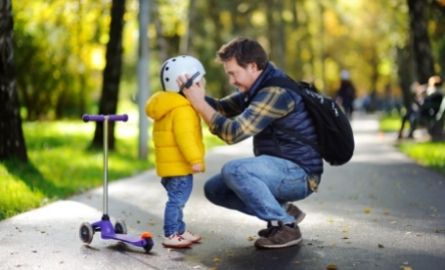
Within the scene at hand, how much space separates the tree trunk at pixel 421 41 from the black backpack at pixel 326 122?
14062 mm

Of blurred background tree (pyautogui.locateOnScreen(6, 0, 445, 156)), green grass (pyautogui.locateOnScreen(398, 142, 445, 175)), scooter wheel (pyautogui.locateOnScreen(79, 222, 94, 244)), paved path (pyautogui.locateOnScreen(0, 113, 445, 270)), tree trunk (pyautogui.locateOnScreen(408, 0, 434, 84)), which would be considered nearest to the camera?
paved path (pyautogui.locateOnScreen(0, 113, 445, 270))

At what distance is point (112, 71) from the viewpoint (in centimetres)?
1706

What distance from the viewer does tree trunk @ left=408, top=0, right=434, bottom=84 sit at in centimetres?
1998

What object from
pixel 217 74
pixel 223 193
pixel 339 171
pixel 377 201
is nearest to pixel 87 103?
pixel 217 74

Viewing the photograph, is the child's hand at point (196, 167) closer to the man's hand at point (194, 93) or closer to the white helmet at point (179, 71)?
the man's hand at point (194, 93)

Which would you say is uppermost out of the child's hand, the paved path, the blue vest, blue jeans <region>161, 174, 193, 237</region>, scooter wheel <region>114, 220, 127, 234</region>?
the blue vest

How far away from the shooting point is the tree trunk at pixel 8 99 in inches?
447

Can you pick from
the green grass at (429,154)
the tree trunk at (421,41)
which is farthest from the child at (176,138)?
the tree trunk at (421,41)

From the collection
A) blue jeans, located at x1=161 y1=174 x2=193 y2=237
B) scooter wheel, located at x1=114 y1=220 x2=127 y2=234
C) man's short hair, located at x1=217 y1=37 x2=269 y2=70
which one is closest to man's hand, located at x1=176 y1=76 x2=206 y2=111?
man's short hair, located at x1=217 y1=37 x2=269 y2=70

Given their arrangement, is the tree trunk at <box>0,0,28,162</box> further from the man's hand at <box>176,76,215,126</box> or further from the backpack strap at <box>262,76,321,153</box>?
the backpack strap at <box>262,76,321,153</box>

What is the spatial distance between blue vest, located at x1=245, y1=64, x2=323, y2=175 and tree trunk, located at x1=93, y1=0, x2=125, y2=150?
33.9ft

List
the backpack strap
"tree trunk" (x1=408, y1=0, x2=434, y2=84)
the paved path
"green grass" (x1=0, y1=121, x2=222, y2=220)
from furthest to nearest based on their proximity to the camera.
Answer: "tree trunk" (x1=408, y1=0, x2=434, y2=84) < "green grass" (x1=0, y1=121, x2=222, y2=220) < the backpack strap < the paved path

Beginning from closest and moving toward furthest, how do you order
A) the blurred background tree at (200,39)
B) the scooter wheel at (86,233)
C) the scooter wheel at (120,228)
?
the scooter wheel at (86,233) → the scooter wheel at (120,228) → the blurred background tree at (200,39)

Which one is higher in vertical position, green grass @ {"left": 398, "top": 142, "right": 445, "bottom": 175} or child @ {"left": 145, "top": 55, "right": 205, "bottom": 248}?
child @ {"left": 145, "top": 55, "right": 205, "bottom": 248}
